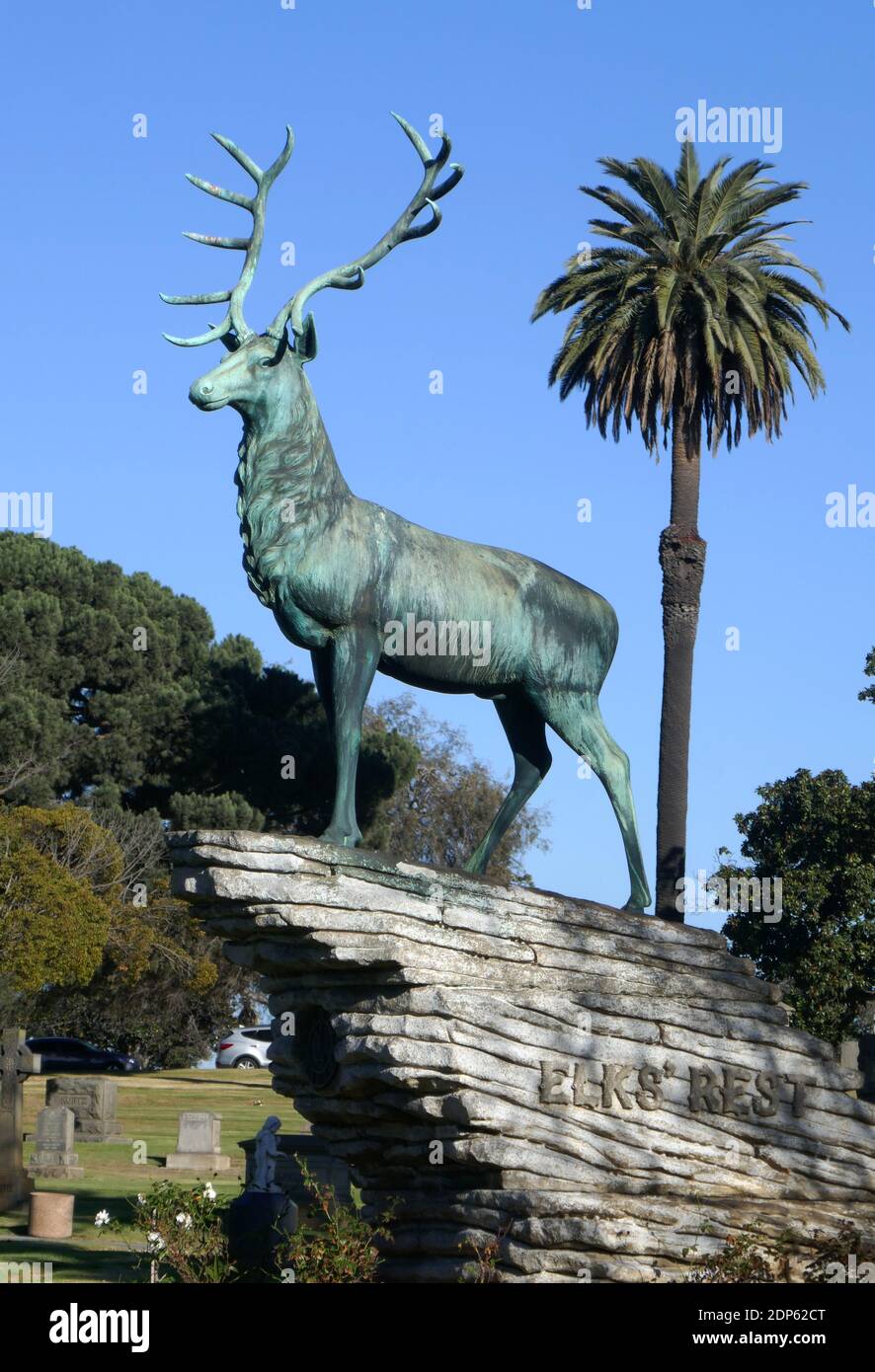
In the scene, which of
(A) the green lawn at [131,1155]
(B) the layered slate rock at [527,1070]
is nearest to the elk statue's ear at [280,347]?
(B) the layered slate rock at [527,1070]

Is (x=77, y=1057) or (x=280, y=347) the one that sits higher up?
(x=280, y=347)

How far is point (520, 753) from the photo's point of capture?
51.3 feet

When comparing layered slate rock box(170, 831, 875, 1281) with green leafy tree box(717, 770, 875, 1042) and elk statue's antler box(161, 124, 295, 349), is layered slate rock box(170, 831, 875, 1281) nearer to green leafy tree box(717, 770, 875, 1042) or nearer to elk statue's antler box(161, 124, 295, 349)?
elk statue's antler box(161, 124, 295, 349)

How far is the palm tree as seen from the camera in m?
29.8

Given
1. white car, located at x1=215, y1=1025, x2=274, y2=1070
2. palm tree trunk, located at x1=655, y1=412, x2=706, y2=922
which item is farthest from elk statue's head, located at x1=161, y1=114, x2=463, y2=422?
white car, located at x1=215, y1=1025, x2=274, y2=1070

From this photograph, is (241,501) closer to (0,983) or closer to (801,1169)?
(801,1169)

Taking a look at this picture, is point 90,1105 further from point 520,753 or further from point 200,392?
point 200,392

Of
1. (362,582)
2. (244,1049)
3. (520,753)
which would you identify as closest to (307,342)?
(362,582)

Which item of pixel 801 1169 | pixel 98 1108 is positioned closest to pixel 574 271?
pixel 98 1108

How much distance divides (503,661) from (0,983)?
24.5 metres

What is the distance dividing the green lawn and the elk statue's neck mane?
20.0 feet

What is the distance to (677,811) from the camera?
28.7 meters

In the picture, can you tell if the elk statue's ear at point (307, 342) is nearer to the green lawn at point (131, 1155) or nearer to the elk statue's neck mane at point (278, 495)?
the elk statue's neck mane at point (278, 495)

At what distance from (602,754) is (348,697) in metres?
2.57
